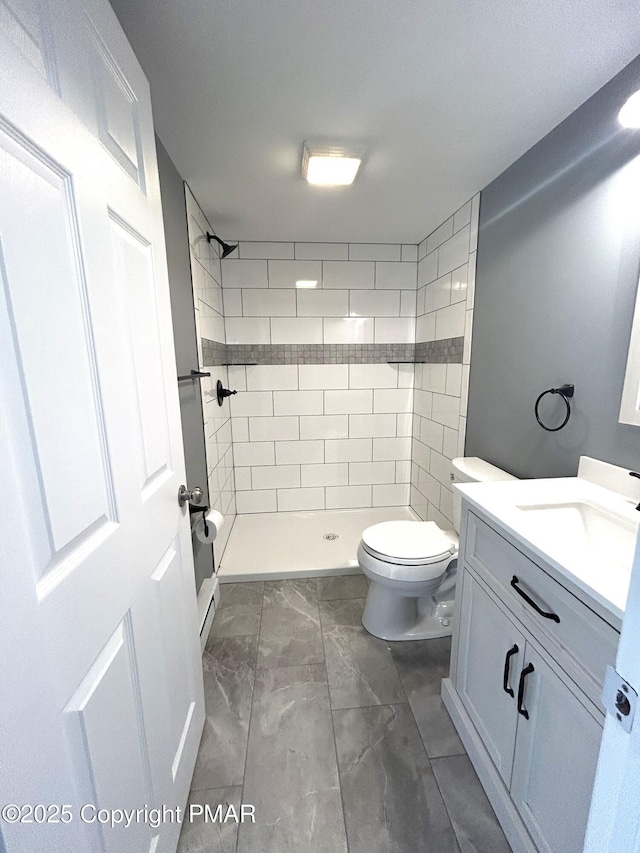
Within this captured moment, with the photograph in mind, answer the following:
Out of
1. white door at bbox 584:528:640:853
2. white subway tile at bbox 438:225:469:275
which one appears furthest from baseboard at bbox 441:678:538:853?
white subway tile at bbox 438:225:469:275

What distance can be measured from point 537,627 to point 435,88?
1.55m

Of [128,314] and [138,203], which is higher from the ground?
[138,203]

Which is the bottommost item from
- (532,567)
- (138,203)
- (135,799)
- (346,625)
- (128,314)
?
(346,625)

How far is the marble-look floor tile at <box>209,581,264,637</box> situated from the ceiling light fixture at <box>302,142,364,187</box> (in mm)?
2106

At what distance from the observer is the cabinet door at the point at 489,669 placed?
913 millimetres

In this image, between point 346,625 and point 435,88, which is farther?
point 346,625

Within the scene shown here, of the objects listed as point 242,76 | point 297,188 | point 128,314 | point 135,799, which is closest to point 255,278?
point 297,188

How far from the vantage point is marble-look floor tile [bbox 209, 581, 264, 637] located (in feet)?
5.52

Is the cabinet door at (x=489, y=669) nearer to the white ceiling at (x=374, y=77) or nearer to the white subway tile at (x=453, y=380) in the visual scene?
the white subway tile at (x=453, y=380)

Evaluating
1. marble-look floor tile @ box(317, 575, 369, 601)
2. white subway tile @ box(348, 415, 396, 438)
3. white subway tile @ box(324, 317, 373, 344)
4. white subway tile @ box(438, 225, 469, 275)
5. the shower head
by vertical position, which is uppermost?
the shower head

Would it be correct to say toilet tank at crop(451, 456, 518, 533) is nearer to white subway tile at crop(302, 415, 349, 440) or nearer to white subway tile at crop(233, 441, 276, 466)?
white subway tile at crop(302, 415, 349, 440)

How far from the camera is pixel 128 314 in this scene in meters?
0.72

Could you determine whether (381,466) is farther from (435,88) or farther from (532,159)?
(435,88)

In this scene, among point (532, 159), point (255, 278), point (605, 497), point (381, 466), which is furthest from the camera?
point (381, 466)
